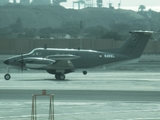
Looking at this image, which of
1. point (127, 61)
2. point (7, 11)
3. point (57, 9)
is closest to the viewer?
point (127, 61)

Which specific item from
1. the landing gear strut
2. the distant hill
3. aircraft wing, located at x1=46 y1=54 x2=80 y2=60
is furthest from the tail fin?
the distant hill

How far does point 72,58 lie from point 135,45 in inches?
201

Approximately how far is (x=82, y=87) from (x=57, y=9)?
170 meters

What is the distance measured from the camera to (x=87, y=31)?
13650 cm

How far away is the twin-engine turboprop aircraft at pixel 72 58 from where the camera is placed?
36.8m

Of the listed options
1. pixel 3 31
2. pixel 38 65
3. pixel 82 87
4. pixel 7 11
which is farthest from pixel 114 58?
pixel 7 11

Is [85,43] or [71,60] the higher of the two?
[71,60]

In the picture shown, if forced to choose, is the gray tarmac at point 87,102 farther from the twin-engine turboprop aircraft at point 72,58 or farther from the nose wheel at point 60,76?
the twin-engine turboprop aircraft at point 72,58

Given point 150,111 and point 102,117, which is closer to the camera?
point 102,117

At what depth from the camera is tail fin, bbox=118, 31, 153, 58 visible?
3919 cm

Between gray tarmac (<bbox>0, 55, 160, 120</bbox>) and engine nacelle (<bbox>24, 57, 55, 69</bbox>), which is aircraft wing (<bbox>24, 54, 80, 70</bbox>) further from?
gray tarmac (<bbox>0, 55, 160, 120</bbox>)

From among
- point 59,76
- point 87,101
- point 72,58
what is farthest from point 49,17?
point 87,101

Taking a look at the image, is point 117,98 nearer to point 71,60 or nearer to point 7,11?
point 71,60

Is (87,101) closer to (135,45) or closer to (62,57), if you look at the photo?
(62,57)
